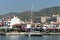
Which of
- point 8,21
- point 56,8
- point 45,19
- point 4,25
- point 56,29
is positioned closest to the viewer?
point 56,29

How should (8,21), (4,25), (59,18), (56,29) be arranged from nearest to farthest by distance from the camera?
1. (56,29)
2. (4,25)
3. (8,21)
4. (59,18)

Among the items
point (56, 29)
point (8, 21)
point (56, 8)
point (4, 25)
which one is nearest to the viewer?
point (56, 29)

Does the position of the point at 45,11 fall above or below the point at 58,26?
above

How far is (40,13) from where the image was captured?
584ft

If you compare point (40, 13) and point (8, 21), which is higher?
point (40, 13)

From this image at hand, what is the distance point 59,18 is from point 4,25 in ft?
126

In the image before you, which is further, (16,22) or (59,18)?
(59,18)

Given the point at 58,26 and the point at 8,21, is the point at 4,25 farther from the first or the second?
the point at 58,26

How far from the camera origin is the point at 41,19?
125188 mm

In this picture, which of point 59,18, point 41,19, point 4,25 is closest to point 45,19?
point 41,19

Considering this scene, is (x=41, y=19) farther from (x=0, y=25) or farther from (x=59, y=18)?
(x=0, y=25)

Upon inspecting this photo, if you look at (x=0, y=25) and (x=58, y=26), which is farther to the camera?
(x=0, y=25)

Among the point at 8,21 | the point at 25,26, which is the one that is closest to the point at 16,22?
the point at 8,21

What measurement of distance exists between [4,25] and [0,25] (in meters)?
4.77
